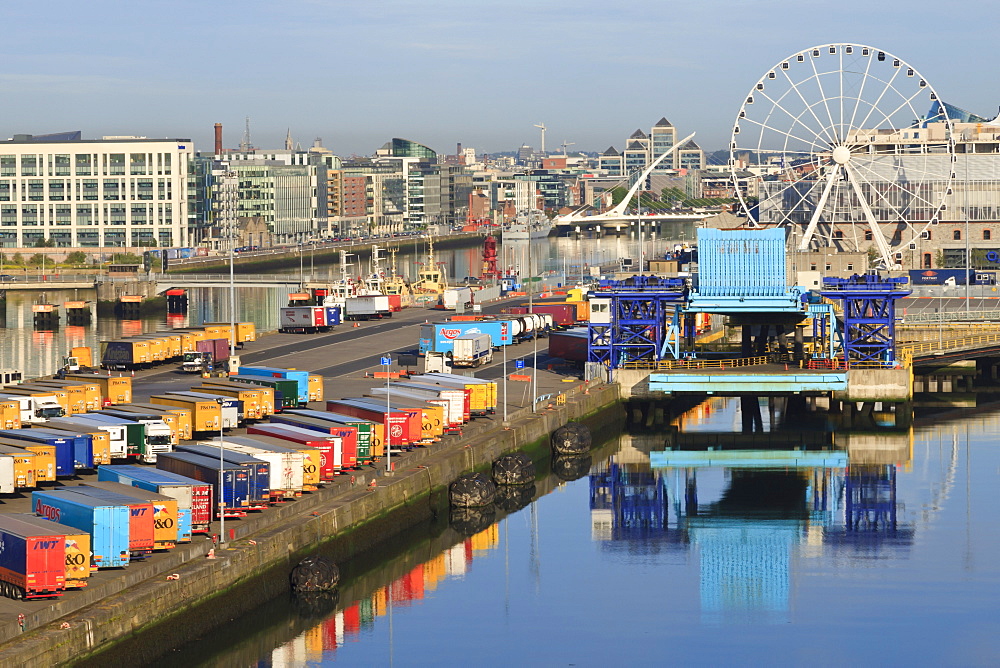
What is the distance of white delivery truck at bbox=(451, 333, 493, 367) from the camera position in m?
93.6

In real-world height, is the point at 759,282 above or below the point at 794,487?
above

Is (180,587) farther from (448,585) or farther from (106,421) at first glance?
(106,421)

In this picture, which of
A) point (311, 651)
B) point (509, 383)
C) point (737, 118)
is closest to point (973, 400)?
point (509, 383)

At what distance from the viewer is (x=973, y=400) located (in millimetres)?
98750

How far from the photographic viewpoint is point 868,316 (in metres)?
88.9

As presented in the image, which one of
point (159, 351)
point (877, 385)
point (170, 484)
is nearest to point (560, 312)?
point (159, 351)

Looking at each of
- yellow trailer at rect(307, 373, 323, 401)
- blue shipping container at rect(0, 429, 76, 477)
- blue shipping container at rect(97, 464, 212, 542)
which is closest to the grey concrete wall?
yellow trailer at rect(307, 373, 323, 401)

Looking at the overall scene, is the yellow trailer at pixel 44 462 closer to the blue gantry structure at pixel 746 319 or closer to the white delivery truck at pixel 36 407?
the white delivery truck at pixel 36 407

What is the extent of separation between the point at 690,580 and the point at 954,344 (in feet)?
151

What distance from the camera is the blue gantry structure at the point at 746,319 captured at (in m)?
84.9

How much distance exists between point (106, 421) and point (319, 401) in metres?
17.9

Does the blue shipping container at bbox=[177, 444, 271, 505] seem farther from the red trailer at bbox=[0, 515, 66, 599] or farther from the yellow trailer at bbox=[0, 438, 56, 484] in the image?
the red trailer at bbox=[0, 515, 66, 599]

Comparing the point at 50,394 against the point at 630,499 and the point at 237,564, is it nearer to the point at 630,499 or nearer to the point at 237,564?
the point at 630,499

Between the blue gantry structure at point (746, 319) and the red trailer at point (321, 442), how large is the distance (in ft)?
95.0
